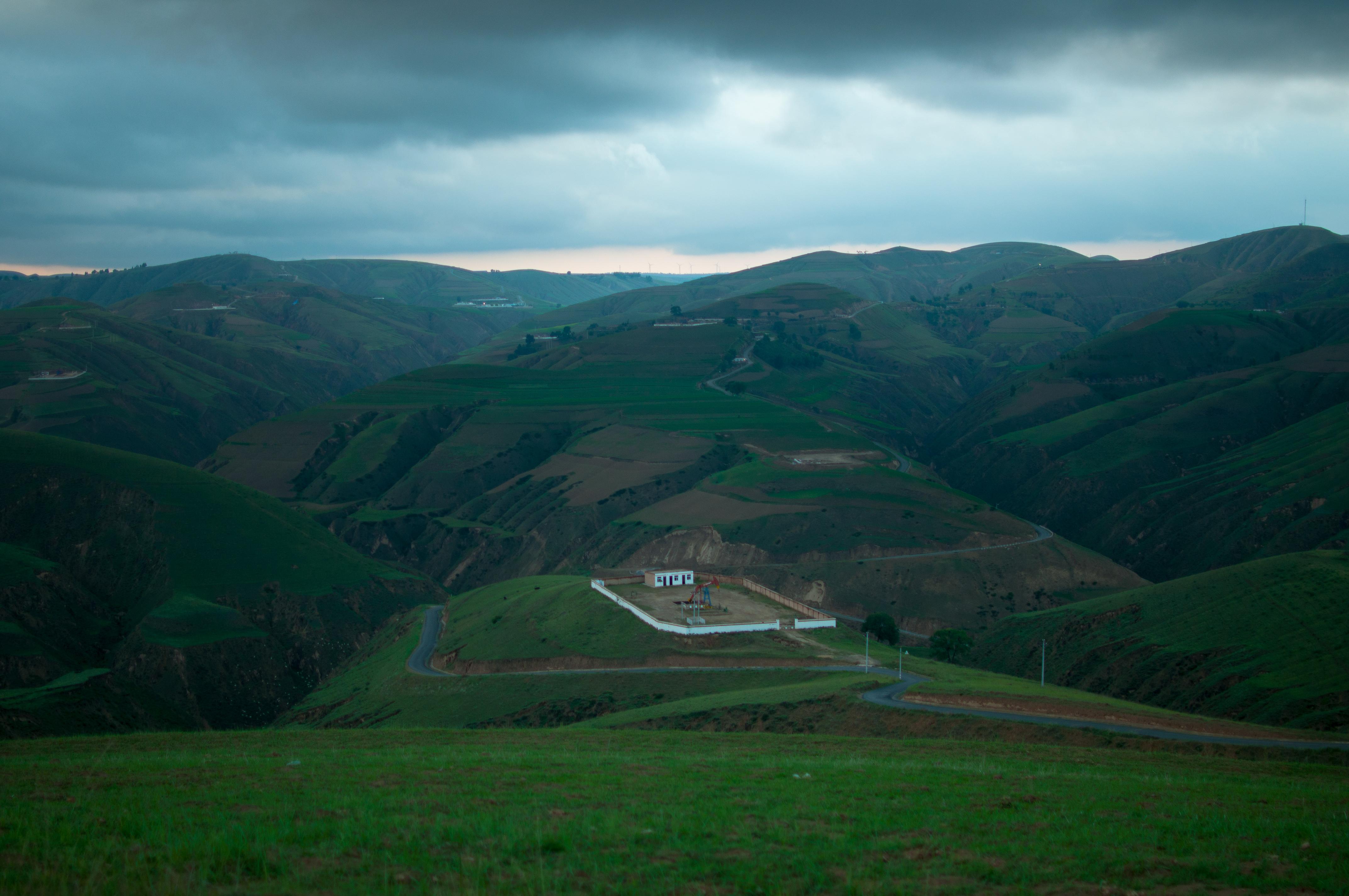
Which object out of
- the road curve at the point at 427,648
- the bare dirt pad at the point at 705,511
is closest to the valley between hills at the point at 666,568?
the bare dirt pad at the point at 705,511

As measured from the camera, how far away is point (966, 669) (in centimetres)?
8231

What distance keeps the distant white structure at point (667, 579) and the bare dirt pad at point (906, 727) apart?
47.8 metres

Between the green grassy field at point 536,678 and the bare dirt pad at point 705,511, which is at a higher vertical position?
the bare dirt pad at point 705,511

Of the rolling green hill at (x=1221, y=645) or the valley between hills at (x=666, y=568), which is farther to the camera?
the valley between hills at (x=666, y=568)

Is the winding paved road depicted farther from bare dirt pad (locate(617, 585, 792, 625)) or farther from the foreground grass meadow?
the foreground grass meadow

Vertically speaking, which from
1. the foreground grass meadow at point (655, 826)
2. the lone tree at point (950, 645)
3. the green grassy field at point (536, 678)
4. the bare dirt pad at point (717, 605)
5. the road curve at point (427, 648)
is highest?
the foreground grass meadow at point (655, 826)

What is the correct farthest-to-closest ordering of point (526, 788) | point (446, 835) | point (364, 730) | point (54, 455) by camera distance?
1. point (54, 455)
2. point (364, 730)
3. point (526, 788)
4. point (446, 835)

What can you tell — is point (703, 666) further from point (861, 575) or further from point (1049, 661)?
point (861, 575)

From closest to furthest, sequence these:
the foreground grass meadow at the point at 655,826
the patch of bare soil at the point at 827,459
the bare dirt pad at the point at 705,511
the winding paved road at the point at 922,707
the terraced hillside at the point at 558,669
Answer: the foreground grass meadow at the point at 655,826
the winding paved road at the point at 922,707
the terraced hillside at the point at 558,669
the bare dirt pad at the point at 705,511
the patch of bare soil at the point at 827,459

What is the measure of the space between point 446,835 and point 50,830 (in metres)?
8.94

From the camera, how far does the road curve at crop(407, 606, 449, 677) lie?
97062 mm

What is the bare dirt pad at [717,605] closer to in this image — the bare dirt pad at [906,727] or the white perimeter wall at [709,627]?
the white perimeter wall at [709,627]

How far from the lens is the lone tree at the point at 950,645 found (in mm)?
111938

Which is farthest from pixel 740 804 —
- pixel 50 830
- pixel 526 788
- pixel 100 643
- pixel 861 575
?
pixel 861 575
